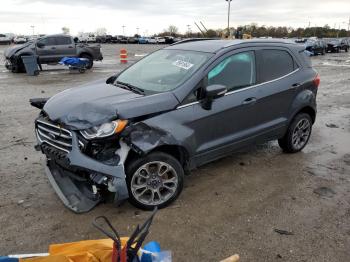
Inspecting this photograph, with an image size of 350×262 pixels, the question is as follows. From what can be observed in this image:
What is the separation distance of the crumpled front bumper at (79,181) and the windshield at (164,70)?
1.17 metres

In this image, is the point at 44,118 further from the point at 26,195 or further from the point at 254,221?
the point at 254,221

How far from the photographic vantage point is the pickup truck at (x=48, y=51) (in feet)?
58.2

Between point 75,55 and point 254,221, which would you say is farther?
point 75,55

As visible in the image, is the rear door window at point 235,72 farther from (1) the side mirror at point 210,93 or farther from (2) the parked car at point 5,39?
(2) the parked car at point 5,39

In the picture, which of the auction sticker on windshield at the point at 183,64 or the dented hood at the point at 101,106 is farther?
the auction sticker on windshield at the point at 183,64

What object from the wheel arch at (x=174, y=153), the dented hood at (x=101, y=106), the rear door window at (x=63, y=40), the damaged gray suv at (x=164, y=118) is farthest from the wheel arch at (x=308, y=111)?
the rear door window at (x=63, y=40)

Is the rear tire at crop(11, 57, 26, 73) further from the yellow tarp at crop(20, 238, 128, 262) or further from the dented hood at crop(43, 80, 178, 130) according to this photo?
the yellow tarp at crop(20, 238, 128, 262)

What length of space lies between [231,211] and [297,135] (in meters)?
2.37

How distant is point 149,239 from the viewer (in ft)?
11.9

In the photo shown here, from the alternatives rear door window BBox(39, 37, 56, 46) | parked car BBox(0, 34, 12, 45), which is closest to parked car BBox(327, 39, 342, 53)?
rear door window BBox(39, 37, 56, 46)

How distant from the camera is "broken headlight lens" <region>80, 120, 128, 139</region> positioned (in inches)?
148

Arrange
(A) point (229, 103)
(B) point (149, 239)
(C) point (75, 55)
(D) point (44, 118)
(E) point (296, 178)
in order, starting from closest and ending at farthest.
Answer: (B) point (149, 239)
(D) point (44, 118)
(A) point (229, 103)
(E) point (296, 178)
(C) point (75, 55)

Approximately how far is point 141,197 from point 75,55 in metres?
16.6

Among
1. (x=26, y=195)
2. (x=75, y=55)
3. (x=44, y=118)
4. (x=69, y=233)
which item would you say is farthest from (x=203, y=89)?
(x=75, y=55)
